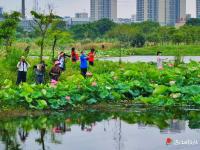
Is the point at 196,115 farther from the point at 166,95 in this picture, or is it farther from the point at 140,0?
the point at 140,0

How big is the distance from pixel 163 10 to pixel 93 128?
163844 mm

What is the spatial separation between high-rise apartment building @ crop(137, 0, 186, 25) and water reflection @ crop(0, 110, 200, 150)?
516ft

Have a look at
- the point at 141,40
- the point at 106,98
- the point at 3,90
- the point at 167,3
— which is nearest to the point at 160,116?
the point at 106,98

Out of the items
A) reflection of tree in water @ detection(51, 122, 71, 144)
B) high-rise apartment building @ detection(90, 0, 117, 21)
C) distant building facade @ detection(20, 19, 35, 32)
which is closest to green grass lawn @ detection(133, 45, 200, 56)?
distant building facade @ detection(20, 19, 35, 32)

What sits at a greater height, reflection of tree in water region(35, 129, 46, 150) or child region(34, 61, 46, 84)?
child region(34, 61, 46, 84)

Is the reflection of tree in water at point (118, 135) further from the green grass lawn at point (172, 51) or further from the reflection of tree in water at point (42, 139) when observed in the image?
the green grass lawn at point (172, 51)

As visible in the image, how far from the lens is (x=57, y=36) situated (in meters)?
29.0

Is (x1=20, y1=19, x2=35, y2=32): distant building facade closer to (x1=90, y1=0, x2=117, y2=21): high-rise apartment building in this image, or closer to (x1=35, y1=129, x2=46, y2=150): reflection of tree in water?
(x1=35, y1=129, x2=46, y2=150): reflection of tree in water

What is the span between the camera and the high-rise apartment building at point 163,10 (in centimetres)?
17075

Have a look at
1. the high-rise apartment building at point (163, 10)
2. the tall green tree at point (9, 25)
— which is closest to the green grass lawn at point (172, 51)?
the tall green tree at point (9, 25)

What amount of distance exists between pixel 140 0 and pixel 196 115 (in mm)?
167617

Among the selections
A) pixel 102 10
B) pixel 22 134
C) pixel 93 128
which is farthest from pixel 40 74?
pixel 102 10

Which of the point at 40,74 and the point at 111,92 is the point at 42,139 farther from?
the point at 40,74

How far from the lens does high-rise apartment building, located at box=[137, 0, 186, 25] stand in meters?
171
